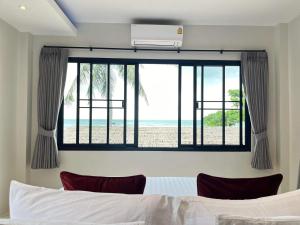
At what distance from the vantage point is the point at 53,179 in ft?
12.4

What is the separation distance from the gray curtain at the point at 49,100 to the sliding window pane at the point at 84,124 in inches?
13.3

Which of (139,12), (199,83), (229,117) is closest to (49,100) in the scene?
(139,12)

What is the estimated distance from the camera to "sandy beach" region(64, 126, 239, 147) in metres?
3.91

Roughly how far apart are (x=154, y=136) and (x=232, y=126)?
1131mm

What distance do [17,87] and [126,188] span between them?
9.51ft

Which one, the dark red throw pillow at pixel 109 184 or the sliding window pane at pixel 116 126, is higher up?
the sliding window pane at pixel 116 126

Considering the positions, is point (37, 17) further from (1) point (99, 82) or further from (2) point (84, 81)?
(1) point (99, 82)

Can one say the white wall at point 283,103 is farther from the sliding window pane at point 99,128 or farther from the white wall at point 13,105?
the white wall at point 13,105

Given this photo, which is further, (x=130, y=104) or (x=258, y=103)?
(x=130, y=104)

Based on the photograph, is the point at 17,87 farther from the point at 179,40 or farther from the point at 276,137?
the point at 276,137

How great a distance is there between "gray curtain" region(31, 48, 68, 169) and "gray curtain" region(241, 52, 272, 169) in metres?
2.52

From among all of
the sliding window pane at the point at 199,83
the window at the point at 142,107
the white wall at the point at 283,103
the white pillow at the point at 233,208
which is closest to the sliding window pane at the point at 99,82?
the window at the point at 142,107

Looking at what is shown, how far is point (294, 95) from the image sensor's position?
11.8 ft

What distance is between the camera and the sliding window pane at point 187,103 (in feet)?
12.9
